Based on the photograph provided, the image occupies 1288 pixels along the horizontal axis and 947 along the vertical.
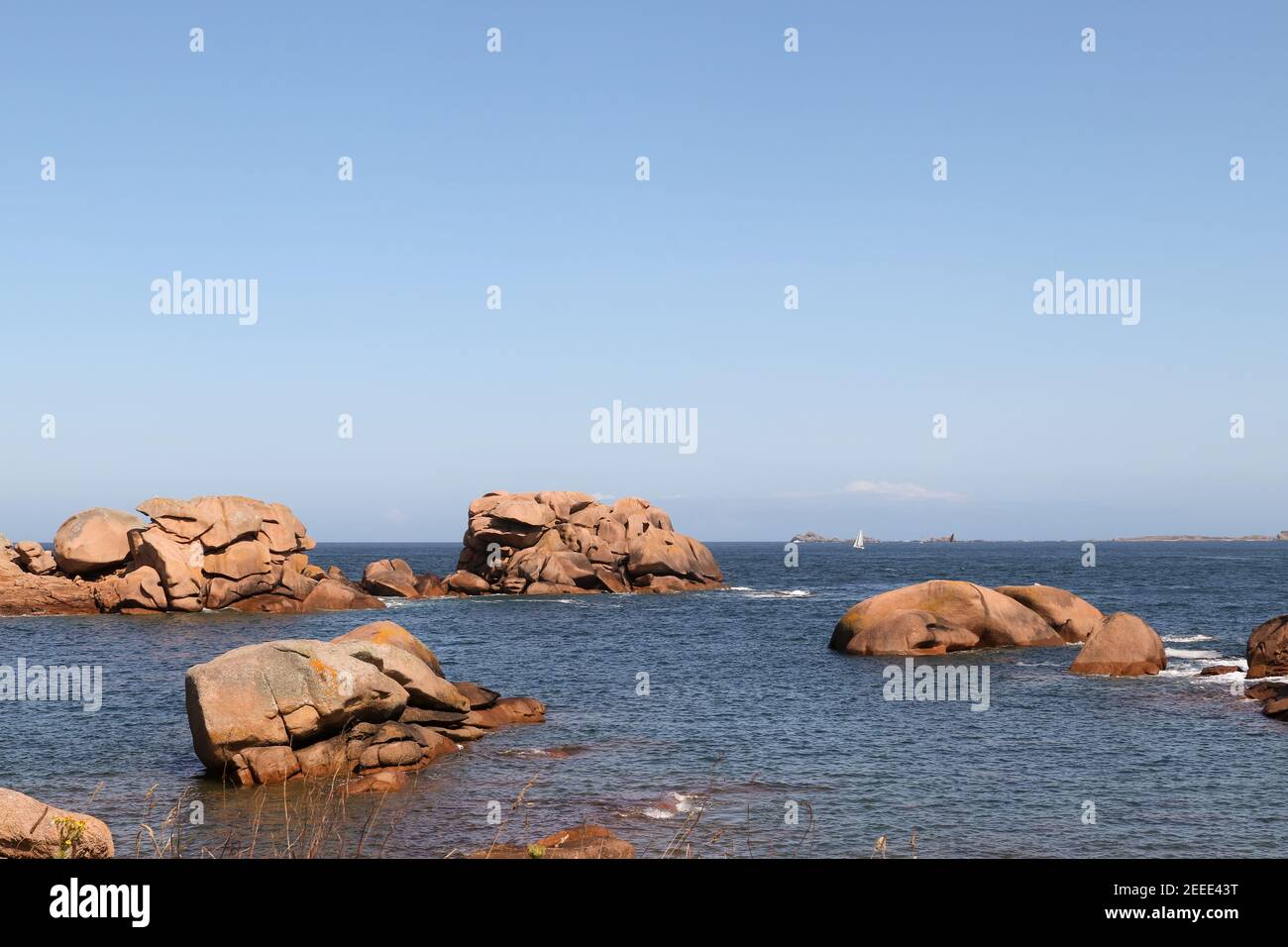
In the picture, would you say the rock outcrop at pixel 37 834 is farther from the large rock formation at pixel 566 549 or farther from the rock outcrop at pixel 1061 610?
the large rock formation at pixel 566 549

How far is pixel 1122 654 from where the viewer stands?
3362 centimetres

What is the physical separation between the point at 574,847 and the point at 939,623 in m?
27.8

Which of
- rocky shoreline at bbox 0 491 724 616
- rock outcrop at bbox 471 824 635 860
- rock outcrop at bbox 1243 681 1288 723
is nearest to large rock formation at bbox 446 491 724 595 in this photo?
rocky shoreline at bbox 0 491 724 616

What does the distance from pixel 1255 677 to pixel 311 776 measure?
2714cm

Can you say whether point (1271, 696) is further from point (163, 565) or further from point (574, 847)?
point (163, 565)

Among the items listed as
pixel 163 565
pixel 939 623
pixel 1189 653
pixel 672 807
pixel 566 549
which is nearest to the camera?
pixel 672 807

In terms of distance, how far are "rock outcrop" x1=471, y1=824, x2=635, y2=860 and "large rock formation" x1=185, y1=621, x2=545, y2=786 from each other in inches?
243

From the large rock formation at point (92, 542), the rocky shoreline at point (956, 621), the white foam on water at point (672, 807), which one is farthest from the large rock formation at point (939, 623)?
the large rock formation at point (92, 542)

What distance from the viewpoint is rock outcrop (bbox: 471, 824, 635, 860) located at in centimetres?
1167

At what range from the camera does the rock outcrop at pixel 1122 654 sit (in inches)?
1319

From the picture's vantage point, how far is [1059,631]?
41531mm

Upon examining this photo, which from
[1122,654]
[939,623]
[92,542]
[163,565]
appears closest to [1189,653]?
[1122,654]
